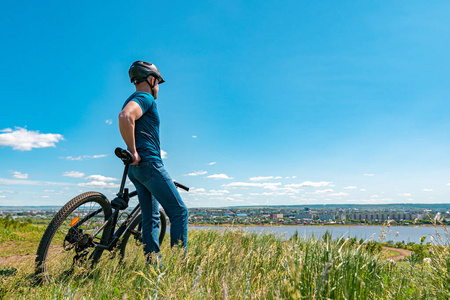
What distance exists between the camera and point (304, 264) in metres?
1.74

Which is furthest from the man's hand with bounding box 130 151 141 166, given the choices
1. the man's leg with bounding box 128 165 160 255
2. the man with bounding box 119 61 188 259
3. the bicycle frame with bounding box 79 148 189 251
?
the man's leg with bounding box 128 165 160 255

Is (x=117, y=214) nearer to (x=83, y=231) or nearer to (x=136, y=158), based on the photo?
(x=83, y=231)

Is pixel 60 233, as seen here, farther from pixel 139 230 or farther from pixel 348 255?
pixel 348 255

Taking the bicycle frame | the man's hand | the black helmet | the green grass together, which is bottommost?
the green grass

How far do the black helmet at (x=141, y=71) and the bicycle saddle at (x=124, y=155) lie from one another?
0.89 meters

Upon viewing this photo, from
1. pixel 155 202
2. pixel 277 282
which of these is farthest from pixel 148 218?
pixel 277 282

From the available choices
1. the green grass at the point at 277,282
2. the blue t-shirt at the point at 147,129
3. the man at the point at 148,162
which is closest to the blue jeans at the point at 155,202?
the man at the point at 148,162

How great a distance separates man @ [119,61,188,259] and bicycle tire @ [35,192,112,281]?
43cm

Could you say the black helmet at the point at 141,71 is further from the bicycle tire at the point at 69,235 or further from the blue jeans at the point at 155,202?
the bicycle tire at the point at 69,235

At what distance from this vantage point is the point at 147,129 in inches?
111

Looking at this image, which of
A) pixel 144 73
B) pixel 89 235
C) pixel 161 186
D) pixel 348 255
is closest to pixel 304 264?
pixel 348 255

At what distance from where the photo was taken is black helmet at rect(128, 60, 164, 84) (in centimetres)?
297

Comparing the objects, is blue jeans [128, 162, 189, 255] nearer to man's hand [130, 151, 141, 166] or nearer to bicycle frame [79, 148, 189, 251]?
man's hand [130, 151, 141, 166]

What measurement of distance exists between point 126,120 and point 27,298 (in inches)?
58.5
